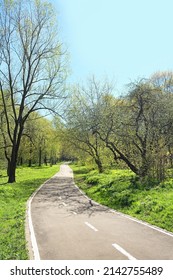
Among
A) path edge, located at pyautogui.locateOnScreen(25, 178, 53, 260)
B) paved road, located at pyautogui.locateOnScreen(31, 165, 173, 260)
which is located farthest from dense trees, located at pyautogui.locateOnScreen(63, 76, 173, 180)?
path edge, located at pyautogui.locateOnScreen(25, 178, 53, 260)

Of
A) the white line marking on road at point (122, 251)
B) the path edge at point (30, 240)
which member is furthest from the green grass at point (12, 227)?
the white line marking on road at point (122, 251)

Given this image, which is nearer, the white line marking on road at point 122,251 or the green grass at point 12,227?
the white line marking on road at point 122,251

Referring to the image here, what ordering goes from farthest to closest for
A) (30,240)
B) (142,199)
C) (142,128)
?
(142,128) < (142,199) < (30,240)

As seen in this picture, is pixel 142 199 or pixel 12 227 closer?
pixel 12 227

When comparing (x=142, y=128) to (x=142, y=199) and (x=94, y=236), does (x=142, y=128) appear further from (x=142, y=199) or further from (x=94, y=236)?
(x=94, y=236)

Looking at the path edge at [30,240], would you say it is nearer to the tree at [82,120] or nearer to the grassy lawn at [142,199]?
the grassy lawn at [142,199]

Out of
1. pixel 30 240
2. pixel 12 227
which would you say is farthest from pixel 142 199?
pixel 30 240

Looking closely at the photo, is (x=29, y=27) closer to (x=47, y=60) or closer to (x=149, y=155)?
(x=47, y=60)

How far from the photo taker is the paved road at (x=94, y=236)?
9477 mm

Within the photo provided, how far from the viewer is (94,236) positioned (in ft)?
38.2

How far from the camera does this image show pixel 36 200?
2138 centimetres

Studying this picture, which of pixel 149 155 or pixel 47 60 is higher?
pixel 47 60
